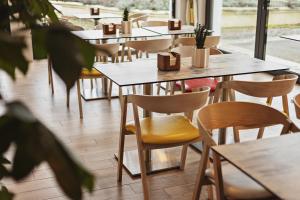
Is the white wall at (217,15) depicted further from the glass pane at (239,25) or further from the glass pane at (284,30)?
the glass pane at (284,30)

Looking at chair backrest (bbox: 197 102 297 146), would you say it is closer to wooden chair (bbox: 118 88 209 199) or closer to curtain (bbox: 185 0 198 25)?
wooden chair (bbox: 118 88 209 199)

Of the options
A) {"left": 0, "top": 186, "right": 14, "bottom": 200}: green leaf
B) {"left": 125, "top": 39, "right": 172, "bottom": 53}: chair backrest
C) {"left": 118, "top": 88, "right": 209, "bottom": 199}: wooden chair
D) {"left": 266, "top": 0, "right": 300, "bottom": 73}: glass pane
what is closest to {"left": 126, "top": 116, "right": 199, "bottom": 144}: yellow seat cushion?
{"left": 118, "top": 88, "right": 209, "bottom": 199}: wooden chair

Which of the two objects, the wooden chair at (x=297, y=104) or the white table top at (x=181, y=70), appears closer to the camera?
the wooden chair at (x=297, y=104)

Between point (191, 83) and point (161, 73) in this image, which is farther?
point (191, 83)

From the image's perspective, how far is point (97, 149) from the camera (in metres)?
3.51

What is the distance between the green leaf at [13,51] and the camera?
37 cm

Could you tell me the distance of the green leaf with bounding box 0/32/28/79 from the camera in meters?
0.37

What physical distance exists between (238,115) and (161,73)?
94 cm

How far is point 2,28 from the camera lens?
0.44 m

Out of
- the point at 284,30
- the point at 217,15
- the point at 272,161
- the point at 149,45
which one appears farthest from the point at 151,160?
the point at 217,15

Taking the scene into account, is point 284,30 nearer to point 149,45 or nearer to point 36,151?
point 149,45

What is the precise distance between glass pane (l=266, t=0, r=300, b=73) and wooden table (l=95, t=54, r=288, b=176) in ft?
8.57

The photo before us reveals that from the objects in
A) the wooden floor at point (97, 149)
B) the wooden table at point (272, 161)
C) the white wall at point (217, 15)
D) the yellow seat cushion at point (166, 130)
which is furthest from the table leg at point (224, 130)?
the white wall at point (217, 15)

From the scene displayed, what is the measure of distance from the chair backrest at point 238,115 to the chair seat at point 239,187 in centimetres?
25
